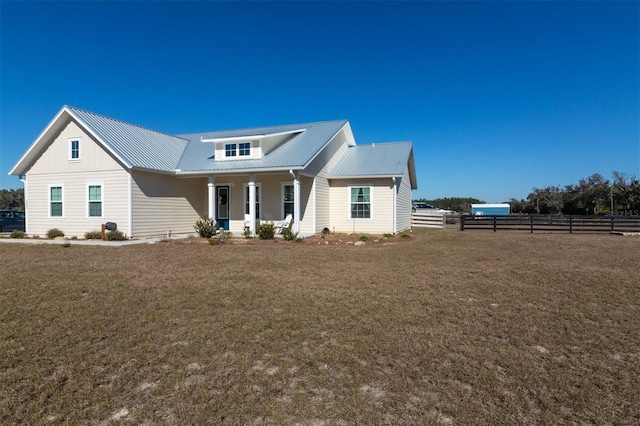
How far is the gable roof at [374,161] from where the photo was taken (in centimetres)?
1778

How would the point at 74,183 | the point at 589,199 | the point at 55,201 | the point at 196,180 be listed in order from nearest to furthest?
1. the point at 74,183
2. the point at 55,201
3. the point at 196,180
4. the point at 589,199

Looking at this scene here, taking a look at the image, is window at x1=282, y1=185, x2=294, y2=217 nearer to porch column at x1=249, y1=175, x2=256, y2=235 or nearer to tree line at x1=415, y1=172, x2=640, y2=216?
porch column at x1=249, y1=175, x2=256, y2=235

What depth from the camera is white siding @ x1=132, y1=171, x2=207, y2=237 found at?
15945 millimetres

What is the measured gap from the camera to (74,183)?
55.1ft

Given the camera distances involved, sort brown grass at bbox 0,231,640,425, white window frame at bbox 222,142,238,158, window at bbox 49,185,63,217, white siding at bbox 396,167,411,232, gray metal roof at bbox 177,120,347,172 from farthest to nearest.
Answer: white siding at bbox 396,167,411,232 → white window frame at bbox 222,142,238,158 → window at bbox 49,185,63,217 → gray metal roof at bbox 177,120,347,172 → brown grass at bbox 0,231,640,425

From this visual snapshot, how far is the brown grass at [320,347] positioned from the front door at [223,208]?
1068 cm

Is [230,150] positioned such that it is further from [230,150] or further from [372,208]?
[372,208]

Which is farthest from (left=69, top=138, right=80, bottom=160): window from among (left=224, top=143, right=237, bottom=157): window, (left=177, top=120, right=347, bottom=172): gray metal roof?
(left=224, top=143, right=237, bottom=157): window

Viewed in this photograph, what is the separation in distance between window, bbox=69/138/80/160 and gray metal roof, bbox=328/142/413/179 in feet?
37.0

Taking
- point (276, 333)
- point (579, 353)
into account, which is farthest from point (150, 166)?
point (579, 353)

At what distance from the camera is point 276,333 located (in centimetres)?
436

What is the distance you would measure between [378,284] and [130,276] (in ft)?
16.3

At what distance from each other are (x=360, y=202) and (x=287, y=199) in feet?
11.6

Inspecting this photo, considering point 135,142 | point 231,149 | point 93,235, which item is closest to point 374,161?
point 231,149
